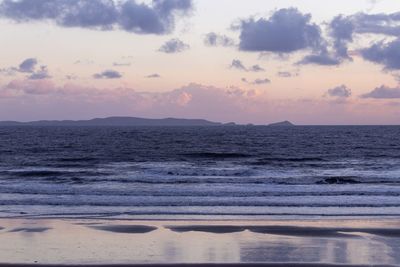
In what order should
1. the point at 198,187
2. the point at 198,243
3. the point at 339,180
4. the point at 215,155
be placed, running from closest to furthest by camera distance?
the point at 198,243 → the point at 198,187 → the point at 339,180 → the point at 215,155

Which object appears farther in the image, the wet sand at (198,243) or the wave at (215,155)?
the wave at (215,155)

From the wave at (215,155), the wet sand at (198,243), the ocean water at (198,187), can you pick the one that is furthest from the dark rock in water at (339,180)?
the wave at (215,155)

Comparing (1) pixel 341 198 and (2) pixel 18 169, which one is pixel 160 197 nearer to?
(1) pixel 341 198

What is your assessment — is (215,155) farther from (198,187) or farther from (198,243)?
(198,243)

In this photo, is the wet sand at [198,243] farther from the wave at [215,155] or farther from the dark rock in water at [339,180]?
the wave at [215,155]

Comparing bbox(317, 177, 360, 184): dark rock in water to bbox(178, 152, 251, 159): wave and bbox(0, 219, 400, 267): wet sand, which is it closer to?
bbox(0, 219, 400, 267): wet sand

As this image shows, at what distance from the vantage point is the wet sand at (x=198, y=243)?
15.1 m

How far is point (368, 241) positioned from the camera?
17.8 meters

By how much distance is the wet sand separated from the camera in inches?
593

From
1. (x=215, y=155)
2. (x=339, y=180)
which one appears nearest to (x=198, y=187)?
(x=339, y=180)

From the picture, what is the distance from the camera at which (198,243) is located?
17281 mm

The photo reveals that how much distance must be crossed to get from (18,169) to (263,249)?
→ 3185 centimetres

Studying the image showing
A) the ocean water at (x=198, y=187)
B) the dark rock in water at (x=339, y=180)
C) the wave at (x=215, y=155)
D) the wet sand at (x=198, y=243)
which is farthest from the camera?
the wave at (x=215, y=155)

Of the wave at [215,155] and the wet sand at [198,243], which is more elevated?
the wave at [215,155]
